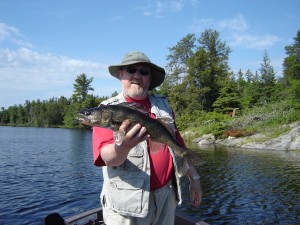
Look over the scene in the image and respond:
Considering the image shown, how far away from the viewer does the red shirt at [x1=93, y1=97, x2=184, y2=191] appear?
3389 millimetres

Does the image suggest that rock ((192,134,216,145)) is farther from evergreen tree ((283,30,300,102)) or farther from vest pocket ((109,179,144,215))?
vest pocket ((109,179,144,215))

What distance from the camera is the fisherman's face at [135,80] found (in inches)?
152

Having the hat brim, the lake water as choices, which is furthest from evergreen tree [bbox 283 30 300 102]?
the hat brim

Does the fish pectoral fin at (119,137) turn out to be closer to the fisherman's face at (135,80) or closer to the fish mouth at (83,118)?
the fish mouth at (83,118)

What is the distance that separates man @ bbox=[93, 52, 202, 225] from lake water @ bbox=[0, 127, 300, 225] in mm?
6221

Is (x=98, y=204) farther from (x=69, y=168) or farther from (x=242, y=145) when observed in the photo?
(x=242, y=145)

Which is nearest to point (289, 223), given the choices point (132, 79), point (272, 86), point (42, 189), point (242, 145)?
point (132, 79)

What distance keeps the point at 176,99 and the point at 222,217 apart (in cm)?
4500

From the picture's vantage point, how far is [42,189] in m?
15.5

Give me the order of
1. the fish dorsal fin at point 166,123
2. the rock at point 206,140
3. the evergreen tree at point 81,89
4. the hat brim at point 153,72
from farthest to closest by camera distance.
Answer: the evergreen tree at point 81,89
the rock at point 206,140
the hat brim at point 153,72
the fish dorsal fin at point 166,123

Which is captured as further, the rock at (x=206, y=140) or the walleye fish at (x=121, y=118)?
the rock at (x=206, y=140)

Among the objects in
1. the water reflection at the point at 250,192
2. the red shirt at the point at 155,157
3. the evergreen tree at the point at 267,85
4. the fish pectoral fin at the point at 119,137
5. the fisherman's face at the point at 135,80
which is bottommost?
the water reflection at the point at 250,192

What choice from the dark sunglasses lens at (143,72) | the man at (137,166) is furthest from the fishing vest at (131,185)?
the dark sunglasses lens at (143,72)

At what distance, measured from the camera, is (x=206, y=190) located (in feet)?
50.2
